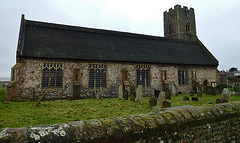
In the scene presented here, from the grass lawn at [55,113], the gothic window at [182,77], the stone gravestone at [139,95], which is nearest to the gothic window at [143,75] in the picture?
the gothic window at [182,77]

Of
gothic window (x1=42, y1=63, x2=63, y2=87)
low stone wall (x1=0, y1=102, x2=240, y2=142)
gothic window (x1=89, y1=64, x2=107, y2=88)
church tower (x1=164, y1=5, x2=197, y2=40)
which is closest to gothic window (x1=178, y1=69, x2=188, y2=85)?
gothic window (x1=89, y1=64, x2=107, y2=88)

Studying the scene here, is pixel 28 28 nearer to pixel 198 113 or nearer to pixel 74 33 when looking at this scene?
pixel 74 33

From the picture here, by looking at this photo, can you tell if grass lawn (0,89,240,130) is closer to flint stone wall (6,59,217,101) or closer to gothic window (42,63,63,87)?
flint stone wall (6,59,217,101)

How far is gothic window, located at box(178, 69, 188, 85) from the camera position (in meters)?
20.3

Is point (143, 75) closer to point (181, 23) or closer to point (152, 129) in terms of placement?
point (152, 129)

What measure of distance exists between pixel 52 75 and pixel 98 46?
6.59 metres

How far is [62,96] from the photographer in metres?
14.3

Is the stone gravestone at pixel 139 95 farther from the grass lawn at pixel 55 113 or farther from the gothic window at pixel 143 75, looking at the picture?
the gothic window at pixel 143 75

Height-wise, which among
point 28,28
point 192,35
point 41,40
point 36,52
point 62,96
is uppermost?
point 192,35

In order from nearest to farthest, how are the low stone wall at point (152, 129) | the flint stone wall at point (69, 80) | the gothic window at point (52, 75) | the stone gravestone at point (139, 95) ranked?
the low stone wall at point (152, 129)
the stone gravestone at point (139, 95)
the flint stone wall at point (69, 80)
the gothic window at point (52, 75)

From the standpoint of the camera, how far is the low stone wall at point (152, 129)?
208cm

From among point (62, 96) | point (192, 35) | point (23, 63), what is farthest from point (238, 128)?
point (192, 35)

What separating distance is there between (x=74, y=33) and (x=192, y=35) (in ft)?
85.7

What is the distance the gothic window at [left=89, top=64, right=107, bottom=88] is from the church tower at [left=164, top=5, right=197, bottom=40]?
21.9 m
